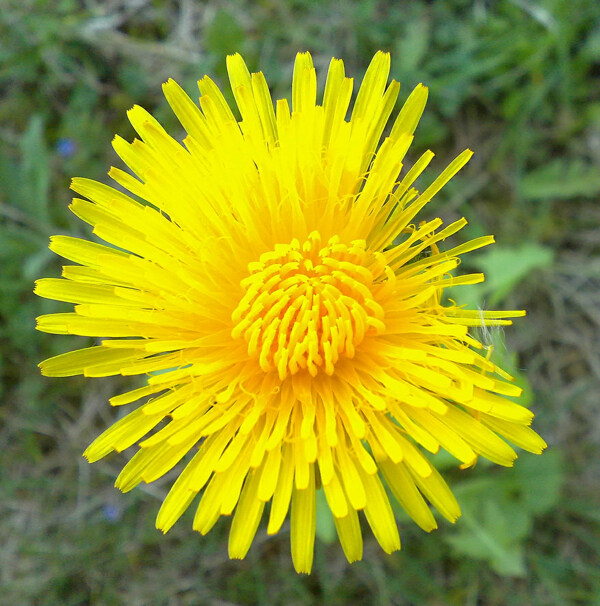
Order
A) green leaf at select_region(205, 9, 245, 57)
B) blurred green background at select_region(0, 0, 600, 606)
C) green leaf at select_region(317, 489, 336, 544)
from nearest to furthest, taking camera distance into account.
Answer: green leaf at select_region(317, 489, 336, 544) → blurred green background at select_region(0, 0, 600, 606) → green leaf at select_region(205, 9, 245, 57)

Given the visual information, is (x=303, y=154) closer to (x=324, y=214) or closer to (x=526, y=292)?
(x=324, y=214)

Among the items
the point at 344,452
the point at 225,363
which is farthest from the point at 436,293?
the point at 225,363

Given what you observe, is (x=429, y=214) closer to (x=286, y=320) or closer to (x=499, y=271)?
(x=499, y=271)

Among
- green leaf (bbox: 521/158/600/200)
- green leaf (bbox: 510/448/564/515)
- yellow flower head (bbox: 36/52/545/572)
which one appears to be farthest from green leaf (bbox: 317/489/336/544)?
green leaf (bbox: 521/158/600/200)

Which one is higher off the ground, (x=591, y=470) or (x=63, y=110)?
(x=63, y=110)

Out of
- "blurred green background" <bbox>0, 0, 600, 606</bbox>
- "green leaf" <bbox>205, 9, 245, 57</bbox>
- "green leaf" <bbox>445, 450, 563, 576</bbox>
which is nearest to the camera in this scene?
"green leaf" <bbox>445, 450, 563, 576</bbox>

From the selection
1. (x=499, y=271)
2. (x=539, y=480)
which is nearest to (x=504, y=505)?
(x=539, y=480)

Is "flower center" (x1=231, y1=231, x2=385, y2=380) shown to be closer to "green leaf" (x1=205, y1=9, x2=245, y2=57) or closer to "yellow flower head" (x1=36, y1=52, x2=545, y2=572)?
"yellow flower head" (x1=36, y1=52, x2=545, y2=572)

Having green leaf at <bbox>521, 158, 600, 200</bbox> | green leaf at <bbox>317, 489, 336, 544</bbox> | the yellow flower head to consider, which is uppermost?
green leaf at <bbox>521, 158, 600, 200</bbox>
